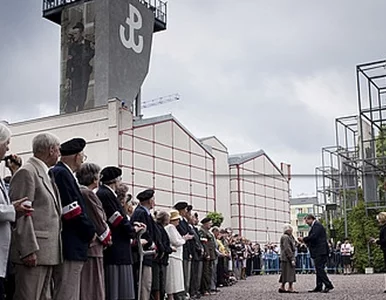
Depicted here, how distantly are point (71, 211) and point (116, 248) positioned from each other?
4.71 feet

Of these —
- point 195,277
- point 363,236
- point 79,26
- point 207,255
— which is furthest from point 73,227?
point 79,26

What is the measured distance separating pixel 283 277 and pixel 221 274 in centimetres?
358

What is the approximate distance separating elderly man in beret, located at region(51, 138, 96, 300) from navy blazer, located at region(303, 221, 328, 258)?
9333 millimetres

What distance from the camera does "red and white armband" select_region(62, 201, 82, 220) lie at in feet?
16.3

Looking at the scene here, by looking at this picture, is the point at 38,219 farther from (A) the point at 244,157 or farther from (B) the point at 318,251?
(A) the point at 244,157

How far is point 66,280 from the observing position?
4.98 meters

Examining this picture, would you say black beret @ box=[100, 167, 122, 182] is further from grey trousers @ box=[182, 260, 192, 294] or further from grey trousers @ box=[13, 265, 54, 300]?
grey trousers @ box=[182, 260, 192, 294]

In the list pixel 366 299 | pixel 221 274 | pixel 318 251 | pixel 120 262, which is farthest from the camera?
pixel 221 274

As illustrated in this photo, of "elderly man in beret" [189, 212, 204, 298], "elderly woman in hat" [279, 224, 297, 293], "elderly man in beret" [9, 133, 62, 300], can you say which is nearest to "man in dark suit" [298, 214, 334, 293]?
"elderly woman in hat" [279, 224, 297, 293]

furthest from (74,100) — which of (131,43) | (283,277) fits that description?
(283,277)

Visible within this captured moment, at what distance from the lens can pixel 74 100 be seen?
145 ft

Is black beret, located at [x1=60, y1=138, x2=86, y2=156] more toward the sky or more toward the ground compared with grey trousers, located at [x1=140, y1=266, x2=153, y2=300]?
more toward the sky

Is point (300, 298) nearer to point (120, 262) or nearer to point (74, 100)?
point (120, 262)

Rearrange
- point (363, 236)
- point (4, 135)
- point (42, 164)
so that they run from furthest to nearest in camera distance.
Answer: point (363, 236), point (42, 164), point (4, 135)
